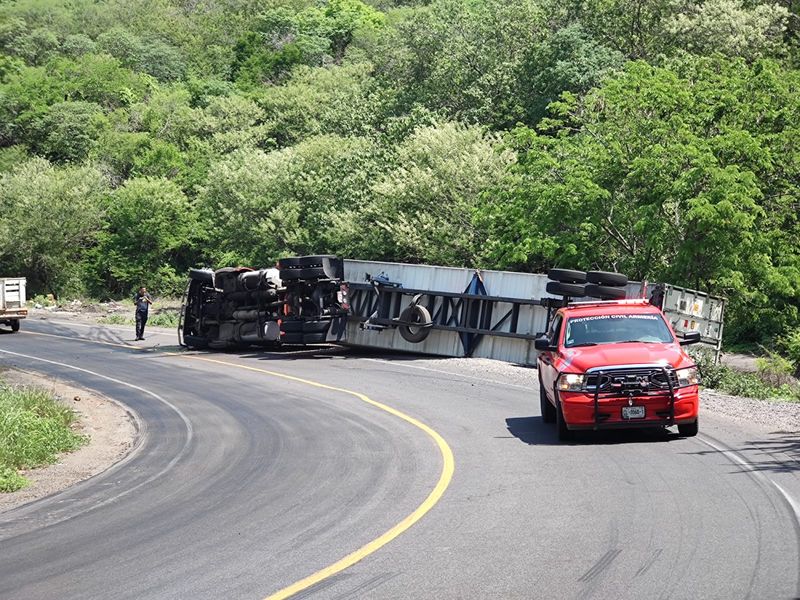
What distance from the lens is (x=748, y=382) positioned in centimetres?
2259

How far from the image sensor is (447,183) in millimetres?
43281

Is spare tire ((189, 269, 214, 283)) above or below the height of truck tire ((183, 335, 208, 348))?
above

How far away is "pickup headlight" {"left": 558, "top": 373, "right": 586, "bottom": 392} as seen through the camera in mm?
14266

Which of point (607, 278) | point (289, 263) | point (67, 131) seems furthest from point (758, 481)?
point (67, 131)

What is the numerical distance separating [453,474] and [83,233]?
56324mm

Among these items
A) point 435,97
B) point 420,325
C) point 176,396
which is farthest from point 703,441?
point 435,97

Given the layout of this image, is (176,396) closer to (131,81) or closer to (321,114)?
(321,114)

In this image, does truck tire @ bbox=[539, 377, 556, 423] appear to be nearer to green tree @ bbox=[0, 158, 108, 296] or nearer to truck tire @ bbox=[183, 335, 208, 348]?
truck tire @ bbox=[183, 335, 208, 348]

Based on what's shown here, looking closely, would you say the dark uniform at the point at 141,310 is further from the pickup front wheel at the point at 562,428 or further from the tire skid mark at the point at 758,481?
the tire skid mark at the point at 758,481

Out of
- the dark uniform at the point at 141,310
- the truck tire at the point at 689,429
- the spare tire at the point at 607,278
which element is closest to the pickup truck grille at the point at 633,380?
the truck tire at the point at 689,429

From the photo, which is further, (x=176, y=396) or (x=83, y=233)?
(x=83, y=233)

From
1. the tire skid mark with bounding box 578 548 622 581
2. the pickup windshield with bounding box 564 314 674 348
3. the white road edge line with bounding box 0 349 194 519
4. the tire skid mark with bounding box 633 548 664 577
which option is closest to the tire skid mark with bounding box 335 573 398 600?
the tire skid mark with bounding box 578 548 622 581

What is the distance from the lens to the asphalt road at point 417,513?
817cm

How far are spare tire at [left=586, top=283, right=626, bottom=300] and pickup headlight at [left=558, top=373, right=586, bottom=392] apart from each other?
7715 mm
